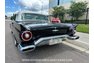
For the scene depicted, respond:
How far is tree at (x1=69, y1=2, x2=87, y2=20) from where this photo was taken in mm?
2340

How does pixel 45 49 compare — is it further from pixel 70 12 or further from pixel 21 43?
pixel 70 12

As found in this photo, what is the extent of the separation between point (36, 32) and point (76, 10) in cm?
108

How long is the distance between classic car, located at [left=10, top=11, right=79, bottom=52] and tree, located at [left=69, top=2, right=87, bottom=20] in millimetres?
227

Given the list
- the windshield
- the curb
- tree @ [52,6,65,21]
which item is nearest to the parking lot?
the curb

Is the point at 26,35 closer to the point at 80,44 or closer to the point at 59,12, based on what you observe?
the point at 59,12

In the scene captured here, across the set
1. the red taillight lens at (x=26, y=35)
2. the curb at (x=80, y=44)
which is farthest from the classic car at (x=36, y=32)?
the curb at (x=80, y=44)

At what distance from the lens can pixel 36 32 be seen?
180 cm

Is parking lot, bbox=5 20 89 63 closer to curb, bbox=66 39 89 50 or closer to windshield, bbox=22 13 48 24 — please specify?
curb, bbox=66 39 89 50

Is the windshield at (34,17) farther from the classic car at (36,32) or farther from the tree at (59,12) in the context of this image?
the tree at (59,12)

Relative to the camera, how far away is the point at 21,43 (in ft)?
5.66

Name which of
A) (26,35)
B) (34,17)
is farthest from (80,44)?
(26,35)

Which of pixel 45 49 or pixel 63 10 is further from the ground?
pixel 63 10
